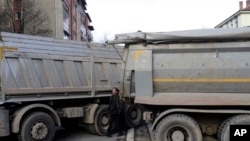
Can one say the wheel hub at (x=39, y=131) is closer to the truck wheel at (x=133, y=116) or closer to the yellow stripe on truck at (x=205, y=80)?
the yellow stripe on truck at (x=205, y=80)

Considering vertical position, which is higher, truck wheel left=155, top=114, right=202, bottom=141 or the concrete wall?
the concrete wall

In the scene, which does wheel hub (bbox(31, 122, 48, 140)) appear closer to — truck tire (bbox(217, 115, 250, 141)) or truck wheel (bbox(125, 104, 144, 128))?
truck wheel (bbox(125, 104, 144, 128))

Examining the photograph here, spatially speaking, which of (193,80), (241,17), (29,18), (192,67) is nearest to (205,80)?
(193,80)

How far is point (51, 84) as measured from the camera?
8.74 m

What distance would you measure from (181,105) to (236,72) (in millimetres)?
1303

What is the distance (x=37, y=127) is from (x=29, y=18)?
73.3 ft

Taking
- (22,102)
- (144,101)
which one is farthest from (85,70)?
(144,101)

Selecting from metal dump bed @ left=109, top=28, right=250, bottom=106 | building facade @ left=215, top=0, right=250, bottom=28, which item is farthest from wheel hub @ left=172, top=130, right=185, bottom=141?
building facade @ left=215, top=0, right=250, bottom=28

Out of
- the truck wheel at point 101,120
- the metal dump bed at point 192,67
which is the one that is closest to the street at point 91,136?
the truck wheel at point 101,120

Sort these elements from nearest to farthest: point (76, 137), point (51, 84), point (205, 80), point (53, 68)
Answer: point (205, 80) < point (51, 84) < point (53, 68) < point (76, 137)

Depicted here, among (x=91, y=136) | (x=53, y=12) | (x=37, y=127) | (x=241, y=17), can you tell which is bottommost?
(x=91, y=136)

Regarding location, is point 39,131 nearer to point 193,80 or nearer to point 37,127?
point 37,127

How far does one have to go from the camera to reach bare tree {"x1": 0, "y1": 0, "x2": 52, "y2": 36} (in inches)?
1107

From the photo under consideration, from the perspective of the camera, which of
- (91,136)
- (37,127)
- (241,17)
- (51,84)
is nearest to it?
(37,127)
